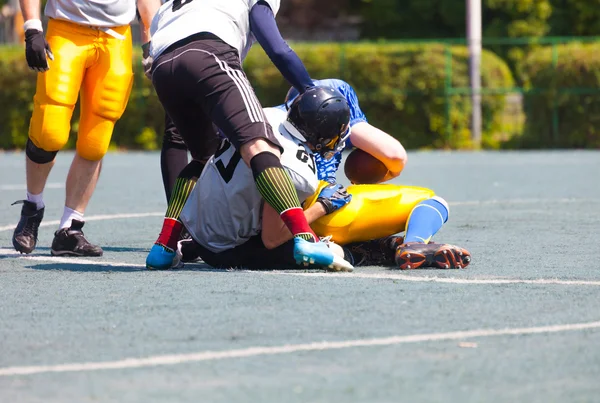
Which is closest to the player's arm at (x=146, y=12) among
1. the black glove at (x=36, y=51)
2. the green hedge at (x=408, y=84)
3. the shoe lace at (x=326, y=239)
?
the black glove at (x=36, y=51)

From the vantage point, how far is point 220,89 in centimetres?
614

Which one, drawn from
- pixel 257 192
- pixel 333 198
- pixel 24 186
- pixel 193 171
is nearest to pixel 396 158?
pixel 333 198

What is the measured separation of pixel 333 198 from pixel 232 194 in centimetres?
53

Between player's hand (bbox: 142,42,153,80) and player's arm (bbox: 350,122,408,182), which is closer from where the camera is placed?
player's arm (bbox: 350,122,408,182)

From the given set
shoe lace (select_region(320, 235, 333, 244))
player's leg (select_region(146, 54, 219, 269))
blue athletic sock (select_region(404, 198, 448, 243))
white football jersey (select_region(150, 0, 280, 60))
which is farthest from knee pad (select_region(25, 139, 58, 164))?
blue athletic sock (select_region(404, 198, 448, 243))

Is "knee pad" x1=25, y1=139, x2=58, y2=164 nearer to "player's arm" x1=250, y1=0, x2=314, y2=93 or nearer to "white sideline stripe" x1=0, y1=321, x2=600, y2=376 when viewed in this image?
"player's arm" x1=250, y1=0, x2=314, y2=93

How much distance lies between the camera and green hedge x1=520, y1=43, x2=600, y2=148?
69.2 feet

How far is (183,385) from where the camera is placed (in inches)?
148

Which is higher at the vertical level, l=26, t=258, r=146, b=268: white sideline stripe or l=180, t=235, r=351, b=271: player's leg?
l=180, t=235, r=351, b=271: player's leg

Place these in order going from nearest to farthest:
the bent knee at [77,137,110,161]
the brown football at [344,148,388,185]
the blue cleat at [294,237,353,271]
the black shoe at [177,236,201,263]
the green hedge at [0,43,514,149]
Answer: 1. the blue cleat at [294,237,353,271]
2. the black shoe at [177,236,201,263]
3. the brown football at [344,148,388,185]
4. the bent knee at [77,137,110,161]
5. the green hedge at [0,43,514,149]

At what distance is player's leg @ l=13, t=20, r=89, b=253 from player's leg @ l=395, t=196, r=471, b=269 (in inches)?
86.3

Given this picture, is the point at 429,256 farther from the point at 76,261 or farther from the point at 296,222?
the point at 76,261

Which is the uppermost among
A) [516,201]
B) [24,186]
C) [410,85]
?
[516,201]

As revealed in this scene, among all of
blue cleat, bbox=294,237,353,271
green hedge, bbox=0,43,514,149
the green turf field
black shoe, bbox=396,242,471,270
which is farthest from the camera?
green hedge, bbox=0,43,514,149
